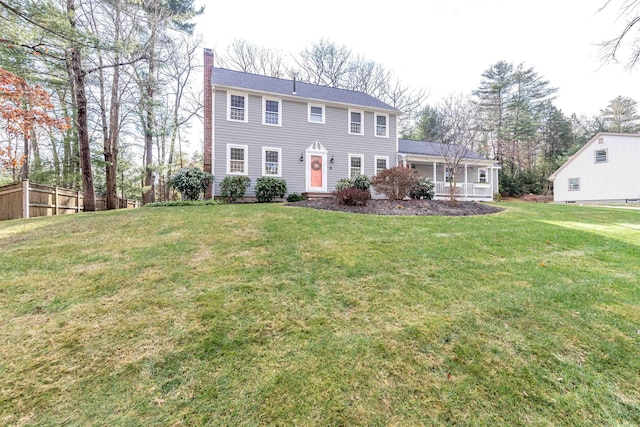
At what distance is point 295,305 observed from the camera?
2752 mm

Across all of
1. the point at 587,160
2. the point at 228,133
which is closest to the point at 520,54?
the point at 587,160

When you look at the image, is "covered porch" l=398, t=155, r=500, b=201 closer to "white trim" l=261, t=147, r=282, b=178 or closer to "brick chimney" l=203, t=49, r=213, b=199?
"white trim" l=261, t=147, r=282, b=178

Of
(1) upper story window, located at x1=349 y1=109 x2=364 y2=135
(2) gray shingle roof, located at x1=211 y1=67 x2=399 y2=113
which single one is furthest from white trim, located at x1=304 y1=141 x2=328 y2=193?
(2) gray shingle roof, located at x1=211 y1=67 x2=399 y2=113

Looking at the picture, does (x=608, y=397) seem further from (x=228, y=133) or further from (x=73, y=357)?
(x=228, y=133)

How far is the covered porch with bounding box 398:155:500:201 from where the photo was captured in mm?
16094

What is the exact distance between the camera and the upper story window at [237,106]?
41.4 ft

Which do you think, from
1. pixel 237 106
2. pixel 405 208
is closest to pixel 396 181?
pixel 405 208

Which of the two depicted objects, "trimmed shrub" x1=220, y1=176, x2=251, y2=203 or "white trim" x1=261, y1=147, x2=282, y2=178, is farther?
"white trim" x1=261, y1=147, x2=282, y2=178

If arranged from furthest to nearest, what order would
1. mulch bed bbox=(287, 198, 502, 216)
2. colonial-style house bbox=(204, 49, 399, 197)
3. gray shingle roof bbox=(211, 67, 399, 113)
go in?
gray shingle roof bbox=(211, 67, 399, 113)
colonial-style house bbox=(204, 49, 399, 197)
mulch bed bbox=(287, 198, 502, 216)

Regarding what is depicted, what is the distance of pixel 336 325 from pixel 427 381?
0.85 metres

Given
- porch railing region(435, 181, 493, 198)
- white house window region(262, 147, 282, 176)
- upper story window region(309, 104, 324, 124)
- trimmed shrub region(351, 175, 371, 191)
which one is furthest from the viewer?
porch railing region(435, 181, 493, 198)

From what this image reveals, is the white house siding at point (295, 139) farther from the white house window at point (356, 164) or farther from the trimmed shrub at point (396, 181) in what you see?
the trimmed shrub at point (396, 181)

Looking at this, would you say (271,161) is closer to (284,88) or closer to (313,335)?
(284,88)

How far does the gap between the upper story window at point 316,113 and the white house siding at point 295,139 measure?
0.79 feet
